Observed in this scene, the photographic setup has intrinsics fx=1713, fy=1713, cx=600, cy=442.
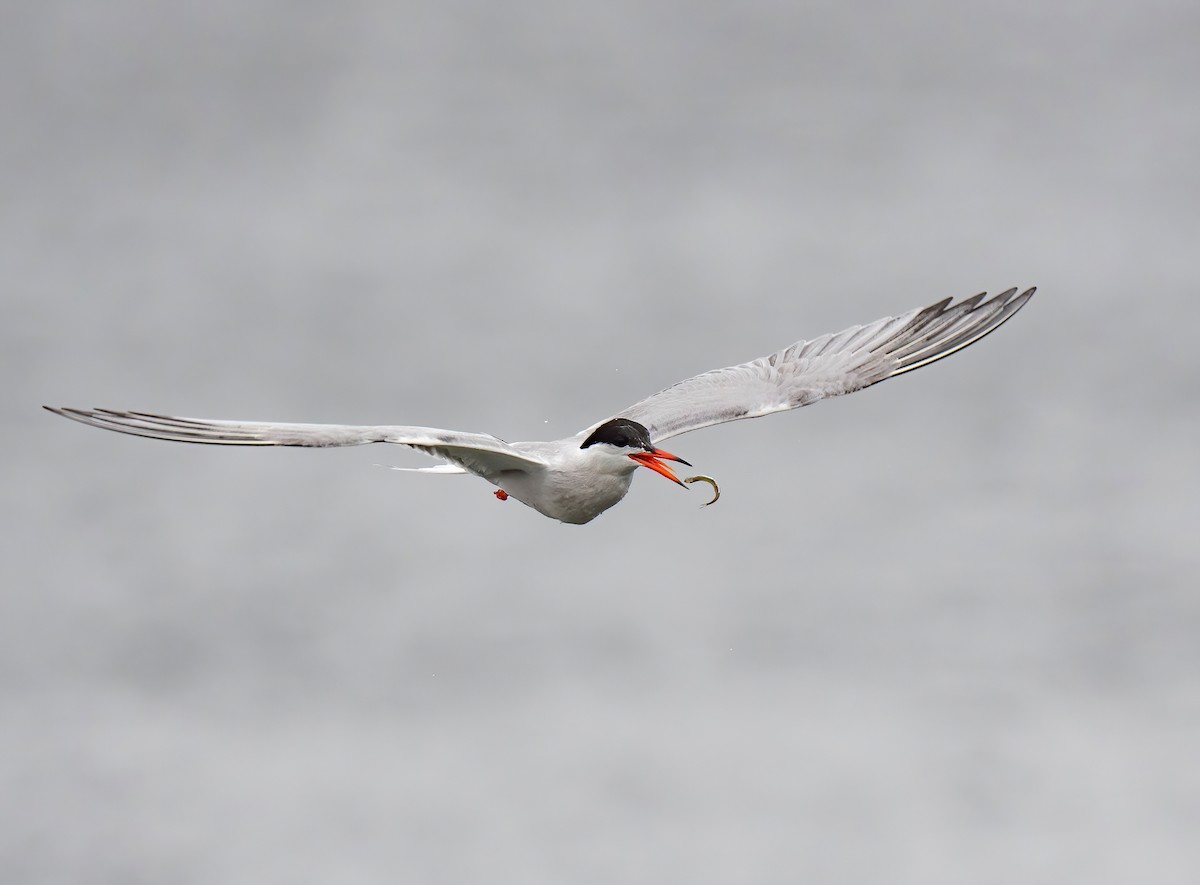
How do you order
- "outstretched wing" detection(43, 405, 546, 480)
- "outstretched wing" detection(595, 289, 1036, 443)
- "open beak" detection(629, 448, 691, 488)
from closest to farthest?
"outstretched wing" detection(43, 405, 546, 480), "open beak" detection(629, 448, 691, 488), "outstretched wing" detection(595, 289, 1036, 443)

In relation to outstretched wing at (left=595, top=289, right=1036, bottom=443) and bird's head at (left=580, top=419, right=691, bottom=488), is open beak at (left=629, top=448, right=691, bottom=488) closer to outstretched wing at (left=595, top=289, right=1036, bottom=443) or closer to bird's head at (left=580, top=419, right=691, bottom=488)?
bird's head at (left=580, top=419, right=691, bottom=488)

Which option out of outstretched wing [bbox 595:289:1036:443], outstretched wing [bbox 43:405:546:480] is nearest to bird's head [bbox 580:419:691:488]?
outstretched wing [bbox 43:405:546:480]

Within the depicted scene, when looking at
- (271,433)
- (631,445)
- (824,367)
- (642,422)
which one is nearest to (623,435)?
(631,445)

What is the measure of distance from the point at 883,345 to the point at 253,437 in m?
8.43

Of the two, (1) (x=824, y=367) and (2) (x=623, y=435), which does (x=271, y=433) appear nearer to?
(2) (x=623, y=435)

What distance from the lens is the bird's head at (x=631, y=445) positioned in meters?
16.8

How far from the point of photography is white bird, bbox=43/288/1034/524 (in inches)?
591

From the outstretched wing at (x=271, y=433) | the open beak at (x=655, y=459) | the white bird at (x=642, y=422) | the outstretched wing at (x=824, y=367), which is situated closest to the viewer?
the outstretched wing at (x=271, y=433)

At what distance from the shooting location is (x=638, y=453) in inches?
662

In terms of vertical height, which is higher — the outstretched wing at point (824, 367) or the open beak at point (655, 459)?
the outstretched wing at point (824, 367)

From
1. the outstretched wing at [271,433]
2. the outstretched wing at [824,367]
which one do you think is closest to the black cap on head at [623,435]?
the outstretched wing at [271,433]

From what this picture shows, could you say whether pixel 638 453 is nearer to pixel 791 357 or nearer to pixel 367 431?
pixel 367 431

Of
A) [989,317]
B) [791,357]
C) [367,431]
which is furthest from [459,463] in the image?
[989,317]

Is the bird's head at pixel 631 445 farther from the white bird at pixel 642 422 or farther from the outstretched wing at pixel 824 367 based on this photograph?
the outstretched wing at pixel 824 367
